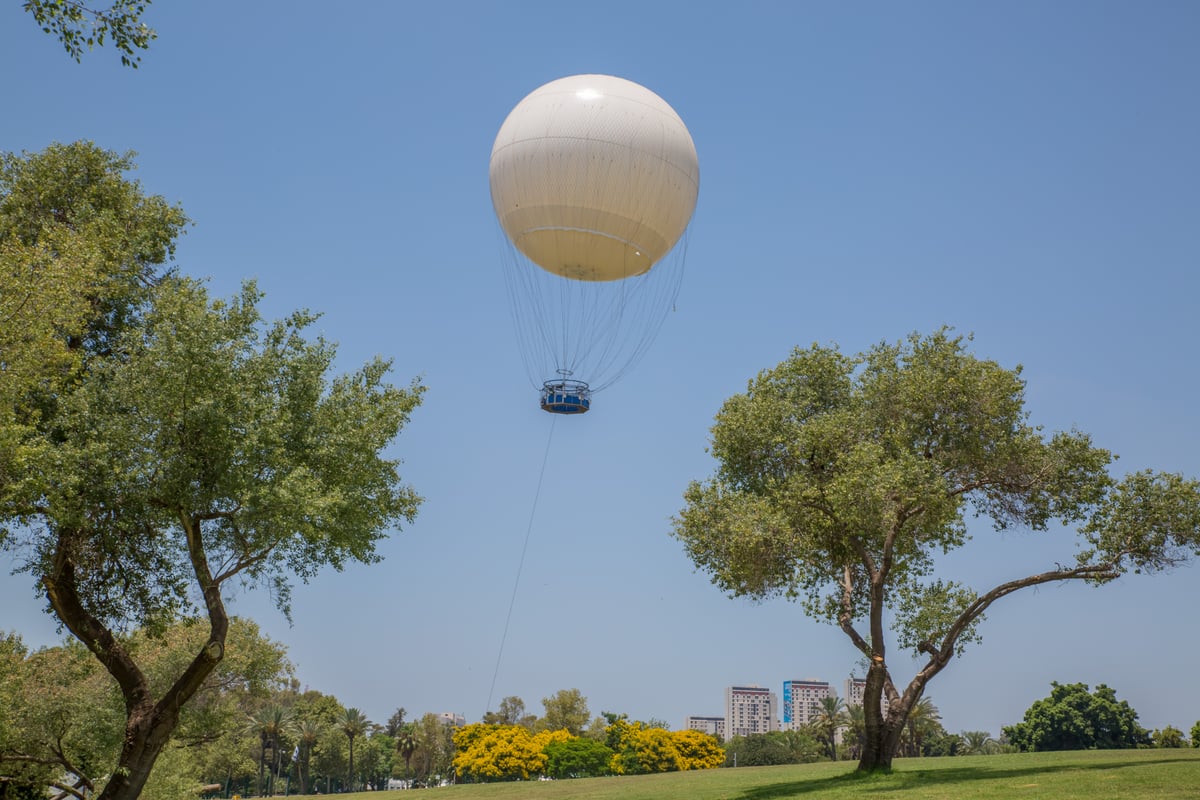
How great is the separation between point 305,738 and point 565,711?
28382 mm

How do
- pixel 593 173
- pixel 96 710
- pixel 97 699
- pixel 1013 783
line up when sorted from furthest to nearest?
pixel 97 699 < pixel 96 710 < pixel 593 173 < pixel 1013 783

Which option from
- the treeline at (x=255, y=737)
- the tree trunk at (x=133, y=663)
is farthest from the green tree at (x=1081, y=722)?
the tree trunk at (x=133, y=663)

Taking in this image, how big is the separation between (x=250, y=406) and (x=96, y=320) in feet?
18.0

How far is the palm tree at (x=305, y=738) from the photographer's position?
103 m

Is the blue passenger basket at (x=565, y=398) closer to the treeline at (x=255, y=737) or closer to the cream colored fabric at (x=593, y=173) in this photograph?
the cream colored fabric at (x=593, y=173)

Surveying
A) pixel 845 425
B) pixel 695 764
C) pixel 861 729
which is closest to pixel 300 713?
pixel 695 764

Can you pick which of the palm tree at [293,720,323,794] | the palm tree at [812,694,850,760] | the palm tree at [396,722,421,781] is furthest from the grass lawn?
the palm tree at [396,722,421,781]

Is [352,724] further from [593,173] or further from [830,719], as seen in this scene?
[593,173]

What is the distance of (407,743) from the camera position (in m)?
110

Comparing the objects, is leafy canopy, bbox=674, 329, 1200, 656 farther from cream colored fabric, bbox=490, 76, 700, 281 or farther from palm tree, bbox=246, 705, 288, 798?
palm tree, bbox=246, 705, 288, 798

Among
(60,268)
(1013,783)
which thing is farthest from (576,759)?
(60,268)

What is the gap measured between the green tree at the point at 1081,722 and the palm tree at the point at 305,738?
7056 cm

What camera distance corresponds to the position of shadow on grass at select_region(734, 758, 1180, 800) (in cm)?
2395

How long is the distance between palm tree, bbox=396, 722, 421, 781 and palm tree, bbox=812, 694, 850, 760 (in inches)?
1792
